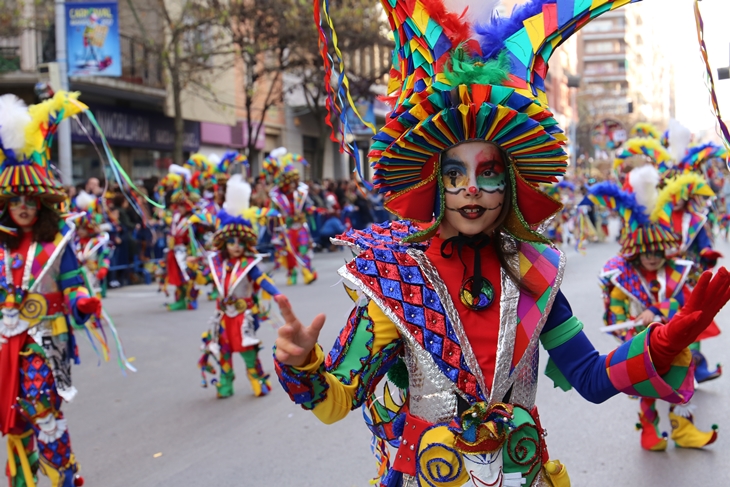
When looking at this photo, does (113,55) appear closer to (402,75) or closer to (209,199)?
(209,199)

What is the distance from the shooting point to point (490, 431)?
7.85 feet

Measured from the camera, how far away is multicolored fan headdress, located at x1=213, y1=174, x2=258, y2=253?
7363mm

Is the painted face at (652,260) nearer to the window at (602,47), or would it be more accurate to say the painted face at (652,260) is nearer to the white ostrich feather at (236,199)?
the white ostrich feather at (236,199)

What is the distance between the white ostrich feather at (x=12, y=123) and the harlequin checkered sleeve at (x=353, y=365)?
3079 mm

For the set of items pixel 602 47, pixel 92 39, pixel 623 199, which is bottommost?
pixel 623 199

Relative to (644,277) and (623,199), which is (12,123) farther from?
(644,277)

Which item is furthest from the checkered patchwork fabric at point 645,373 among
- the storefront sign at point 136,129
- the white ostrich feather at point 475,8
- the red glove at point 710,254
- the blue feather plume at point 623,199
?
the storefront sign at point 136,129

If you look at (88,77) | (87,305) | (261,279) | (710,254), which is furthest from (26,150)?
(88,77)

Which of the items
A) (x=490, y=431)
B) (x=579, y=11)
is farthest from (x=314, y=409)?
(x=579, y=11)

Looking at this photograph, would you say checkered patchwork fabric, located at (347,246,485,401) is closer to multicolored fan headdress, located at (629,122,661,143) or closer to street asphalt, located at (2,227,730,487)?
street asphalt, located at (2,227,730,487)

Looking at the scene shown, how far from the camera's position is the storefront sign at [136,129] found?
2098 centimetres

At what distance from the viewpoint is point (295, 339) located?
2.17m

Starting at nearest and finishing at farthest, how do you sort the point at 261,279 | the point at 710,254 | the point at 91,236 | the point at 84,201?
the point at 710,254
the point at 261,279
the point at 91,236
the point at 84,201

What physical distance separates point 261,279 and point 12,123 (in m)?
2.83
